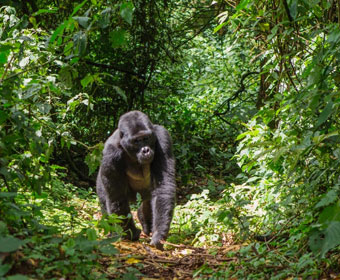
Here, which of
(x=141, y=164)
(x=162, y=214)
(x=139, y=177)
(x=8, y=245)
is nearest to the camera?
(x=8, y=245)

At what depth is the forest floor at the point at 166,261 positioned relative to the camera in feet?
10.7

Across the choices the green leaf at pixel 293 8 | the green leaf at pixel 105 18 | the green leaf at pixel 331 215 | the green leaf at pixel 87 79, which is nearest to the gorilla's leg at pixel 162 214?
the green leaf at pixel 87 79

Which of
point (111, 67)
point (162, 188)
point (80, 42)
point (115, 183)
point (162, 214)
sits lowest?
point (162, 214)

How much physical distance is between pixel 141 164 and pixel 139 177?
0.21 m

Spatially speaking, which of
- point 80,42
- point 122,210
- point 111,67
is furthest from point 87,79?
point 111,67

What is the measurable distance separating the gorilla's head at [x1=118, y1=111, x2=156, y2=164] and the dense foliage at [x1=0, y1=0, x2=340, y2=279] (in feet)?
1.93

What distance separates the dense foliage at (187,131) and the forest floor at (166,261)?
11cm

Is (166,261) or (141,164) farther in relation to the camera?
(141,164)

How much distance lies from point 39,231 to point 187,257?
1.66 meters

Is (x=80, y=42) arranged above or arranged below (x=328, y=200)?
above

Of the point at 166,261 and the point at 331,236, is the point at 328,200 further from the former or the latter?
the point at 166,261

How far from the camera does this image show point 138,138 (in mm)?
4941

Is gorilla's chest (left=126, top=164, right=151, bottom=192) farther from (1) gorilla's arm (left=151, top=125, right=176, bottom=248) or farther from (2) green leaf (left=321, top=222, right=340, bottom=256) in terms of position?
(2) green leaf (left=321, top=222, right=340, bottom=256)

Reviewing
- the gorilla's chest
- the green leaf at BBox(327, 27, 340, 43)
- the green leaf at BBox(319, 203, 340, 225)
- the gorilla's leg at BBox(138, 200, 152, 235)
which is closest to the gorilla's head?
the gorilla's chest
